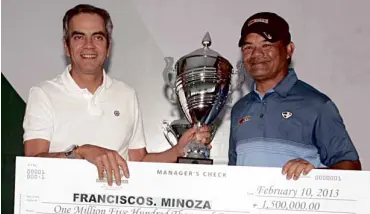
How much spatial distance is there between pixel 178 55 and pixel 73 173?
1323 mm

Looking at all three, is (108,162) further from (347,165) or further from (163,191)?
(347,165)

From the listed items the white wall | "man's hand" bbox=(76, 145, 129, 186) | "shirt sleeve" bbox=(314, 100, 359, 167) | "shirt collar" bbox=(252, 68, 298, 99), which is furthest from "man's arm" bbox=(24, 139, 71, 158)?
the white wall

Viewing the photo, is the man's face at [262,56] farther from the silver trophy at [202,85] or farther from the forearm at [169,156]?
the forearm at [169,156]

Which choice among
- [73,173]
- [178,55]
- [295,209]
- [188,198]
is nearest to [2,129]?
[178,55]

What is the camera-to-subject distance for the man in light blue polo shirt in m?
1.81

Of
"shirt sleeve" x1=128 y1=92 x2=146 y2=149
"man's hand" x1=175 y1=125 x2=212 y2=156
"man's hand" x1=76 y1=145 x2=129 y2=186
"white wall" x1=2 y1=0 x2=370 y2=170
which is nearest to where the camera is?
"man's hand" x1=76 y1=145 x2=129 y2=186

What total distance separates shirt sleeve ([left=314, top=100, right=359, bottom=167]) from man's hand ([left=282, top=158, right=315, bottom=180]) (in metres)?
0.26

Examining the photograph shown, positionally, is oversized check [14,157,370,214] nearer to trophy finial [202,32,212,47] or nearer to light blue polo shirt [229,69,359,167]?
light blue polo shirt [229,69,359,167]

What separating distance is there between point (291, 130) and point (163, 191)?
523mm

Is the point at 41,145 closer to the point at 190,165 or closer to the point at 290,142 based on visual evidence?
the point at 190,165

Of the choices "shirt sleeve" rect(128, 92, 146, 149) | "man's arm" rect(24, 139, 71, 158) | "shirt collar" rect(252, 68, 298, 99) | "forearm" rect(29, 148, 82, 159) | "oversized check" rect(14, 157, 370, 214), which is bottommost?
"oversized check" rect(14, 157, 370, 214)

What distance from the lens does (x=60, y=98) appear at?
5.98 feet

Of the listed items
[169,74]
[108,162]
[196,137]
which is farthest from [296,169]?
[169,74]

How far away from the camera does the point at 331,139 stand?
180 cm
